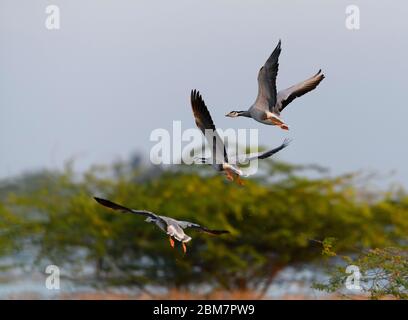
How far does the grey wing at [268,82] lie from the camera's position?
354 inches

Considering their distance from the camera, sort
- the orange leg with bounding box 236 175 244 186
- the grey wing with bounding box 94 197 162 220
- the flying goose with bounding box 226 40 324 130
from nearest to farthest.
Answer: the grey wing with bounding box 94 197 162 220, the orange leg with bounding box 236 175 244 186, the flying goose with bounding box 226 40 324 130

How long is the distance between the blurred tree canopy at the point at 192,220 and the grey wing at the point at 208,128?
734 cm

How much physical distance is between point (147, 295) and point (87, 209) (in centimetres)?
150

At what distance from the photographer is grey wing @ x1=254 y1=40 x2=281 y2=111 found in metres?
8.98

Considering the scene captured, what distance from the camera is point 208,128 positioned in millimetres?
8320

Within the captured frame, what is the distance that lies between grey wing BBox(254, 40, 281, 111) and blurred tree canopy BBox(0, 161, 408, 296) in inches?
262

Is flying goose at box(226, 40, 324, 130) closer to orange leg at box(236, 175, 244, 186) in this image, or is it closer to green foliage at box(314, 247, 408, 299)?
orange leg at box(236, 175, 244, 186)

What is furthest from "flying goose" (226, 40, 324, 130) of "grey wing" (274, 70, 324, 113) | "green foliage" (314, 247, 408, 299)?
"green foliage" (314, 247, 408, 299)

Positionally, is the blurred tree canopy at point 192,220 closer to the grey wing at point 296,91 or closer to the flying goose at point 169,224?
the grey wing at point 296,91

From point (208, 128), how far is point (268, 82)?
0.93 meters

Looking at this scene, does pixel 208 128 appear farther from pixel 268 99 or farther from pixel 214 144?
pixel 268 99

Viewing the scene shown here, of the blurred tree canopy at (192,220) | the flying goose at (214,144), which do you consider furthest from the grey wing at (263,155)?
the blurred tree canopy at (192,220)

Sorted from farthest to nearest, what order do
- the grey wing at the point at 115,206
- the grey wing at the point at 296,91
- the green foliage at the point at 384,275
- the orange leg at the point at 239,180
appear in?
the grey wing at the point at 296,91 < the green foliage at the point at 384,275 < the orange leg at the point at 239,180 < the grey wing at the point at 115,206

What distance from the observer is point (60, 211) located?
1647 centimetres
